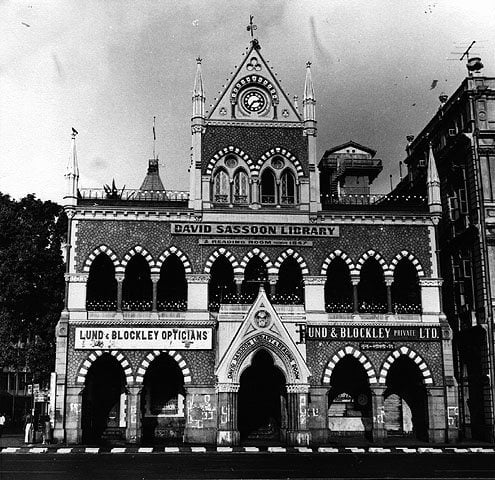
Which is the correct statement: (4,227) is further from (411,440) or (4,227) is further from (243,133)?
(411,440)

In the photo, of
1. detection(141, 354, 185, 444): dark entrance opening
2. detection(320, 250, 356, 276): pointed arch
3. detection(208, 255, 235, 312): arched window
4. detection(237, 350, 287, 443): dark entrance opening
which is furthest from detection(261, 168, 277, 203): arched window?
detection(141, 354, 185, 444): dark entrance opening

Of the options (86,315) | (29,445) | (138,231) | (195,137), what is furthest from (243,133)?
(29,445)

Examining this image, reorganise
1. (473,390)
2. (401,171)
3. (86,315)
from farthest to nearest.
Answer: (401,171) < (473,390) < (86,315)

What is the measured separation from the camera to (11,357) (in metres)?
46.4

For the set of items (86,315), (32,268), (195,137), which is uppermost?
(195,137)

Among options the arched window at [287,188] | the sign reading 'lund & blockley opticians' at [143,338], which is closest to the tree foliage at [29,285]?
the sign reading 'lund & blockley opticians' at [143,338]

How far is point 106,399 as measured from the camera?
43.2 metres

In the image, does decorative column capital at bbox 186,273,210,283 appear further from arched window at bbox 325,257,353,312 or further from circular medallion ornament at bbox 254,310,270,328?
arched window at bbox 325,257,353,312

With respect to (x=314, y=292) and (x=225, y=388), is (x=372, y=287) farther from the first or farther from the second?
(x=225, y=388)

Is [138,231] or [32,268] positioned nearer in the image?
[138,231]

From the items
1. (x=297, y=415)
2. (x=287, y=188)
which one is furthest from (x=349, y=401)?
(x=287, y=188)

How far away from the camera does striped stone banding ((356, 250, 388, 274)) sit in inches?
1683

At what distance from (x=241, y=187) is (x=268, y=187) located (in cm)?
168

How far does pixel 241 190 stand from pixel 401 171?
22743 millimetres
